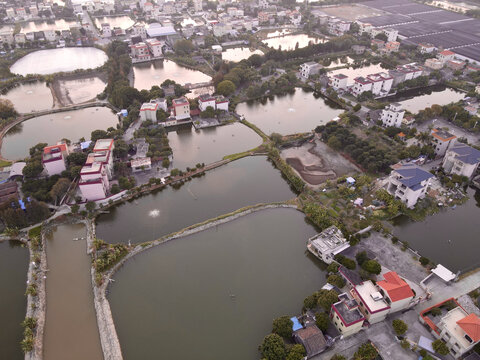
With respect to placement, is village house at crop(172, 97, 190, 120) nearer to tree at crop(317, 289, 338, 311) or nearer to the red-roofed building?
tree at crop(317, 289, 338, 311)

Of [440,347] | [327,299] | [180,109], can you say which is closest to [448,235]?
[440,347]

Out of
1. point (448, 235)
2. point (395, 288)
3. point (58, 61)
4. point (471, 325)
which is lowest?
point (448, 235)

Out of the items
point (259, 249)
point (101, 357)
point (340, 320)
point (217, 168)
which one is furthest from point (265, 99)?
point (101, 357)

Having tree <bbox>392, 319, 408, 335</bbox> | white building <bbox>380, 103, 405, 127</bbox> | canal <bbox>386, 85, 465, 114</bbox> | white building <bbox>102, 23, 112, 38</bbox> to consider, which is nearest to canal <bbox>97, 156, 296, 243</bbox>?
tree <bbox>392, 319, 408, 335</bbox>

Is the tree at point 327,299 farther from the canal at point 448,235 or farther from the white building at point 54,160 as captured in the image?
the white building at point 54,160

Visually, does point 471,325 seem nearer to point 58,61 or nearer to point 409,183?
point 409,183

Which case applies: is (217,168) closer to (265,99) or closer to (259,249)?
(259,249)
